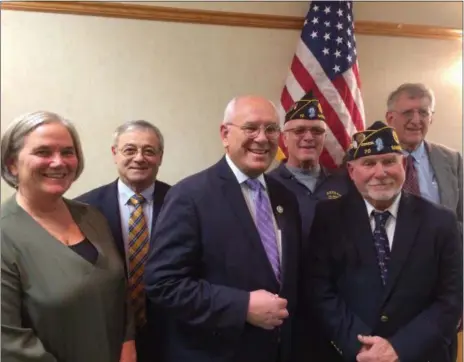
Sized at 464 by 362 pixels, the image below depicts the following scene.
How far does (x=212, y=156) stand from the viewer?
2.79 meters

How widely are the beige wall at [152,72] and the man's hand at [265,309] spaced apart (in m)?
1.36

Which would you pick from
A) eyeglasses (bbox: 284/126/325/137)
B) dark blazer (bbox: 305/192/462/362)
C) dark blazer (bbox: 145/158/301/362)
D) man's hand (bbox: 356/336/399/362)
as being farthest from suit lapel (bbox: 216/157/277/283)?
eyeglasses (bbox: 284/126/325/137)

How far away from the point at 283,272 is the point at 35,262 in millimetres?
772

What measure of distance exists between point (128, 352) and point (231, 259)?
0.48 m

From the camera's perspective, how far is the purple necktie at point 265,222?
162 centimetres

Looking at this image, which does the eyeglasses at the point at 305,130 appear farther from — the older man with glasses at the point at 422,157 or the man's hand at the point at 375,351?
the man's hand at the point at 375,351

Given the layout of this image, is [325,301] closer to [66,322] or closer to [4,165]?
[66,322]

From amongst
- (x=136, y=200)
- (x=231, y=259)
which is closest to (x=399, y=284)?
(x=231, y=259)

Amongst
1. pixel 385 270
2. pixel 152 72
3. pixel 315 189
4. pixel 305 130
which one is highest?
pixel 152 72

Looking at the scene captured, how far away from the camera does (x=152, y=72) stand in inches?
105

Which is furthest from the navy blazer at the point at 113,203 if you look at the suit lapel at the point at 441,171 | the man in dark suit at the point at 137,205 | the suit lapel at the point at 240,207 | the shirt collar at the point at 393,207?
the suit lapel at the point at 441,171

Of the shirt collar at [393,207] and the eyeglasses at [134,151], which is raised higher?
the eyeglasses at [134,151]

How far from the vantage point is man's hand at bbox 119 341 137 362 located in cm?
161

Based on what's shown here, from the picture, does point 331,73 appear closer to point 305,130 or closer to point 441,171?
point 305,130
